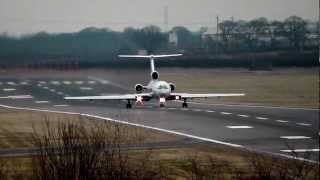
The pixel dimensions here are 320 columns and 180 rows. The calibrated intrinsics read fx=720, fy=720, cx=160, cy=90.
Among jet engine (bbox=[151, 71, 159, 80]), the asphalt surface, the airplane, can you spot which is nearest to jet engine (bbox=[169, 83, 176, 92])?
the airplane

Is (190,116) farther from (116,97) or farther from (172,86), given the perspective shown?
(116,97)

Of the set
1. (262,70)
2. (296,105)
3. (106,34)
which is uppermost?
(106,34)

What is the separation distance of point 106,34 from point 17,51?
13.3ft

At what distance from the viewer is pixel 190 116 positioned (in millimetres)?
35594

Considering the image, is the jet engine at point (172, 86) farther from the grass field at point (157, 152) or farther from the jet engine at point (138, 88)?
the grass field at point (157, 152)

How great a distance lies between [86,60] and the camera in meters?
27.7

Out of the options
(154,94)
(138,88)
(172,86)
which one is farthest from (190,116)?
(138,88)

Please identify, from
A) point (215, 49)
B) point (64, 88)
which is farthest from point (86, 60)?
point (215, 49)

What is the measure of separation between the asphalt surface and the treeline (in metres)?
1.09

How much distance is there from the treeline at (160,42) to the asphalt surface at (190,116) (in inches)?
43.0

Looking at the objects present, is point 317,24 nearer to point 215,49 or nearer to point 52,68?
point 215,49

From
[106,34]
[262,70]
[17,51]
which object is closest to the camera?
[17,51]

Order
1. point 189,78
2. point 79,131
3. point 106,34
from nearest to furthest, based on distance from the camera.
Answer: point 79,131
point 106,34
point 189,78

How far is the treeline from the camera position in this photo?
2686 cm
